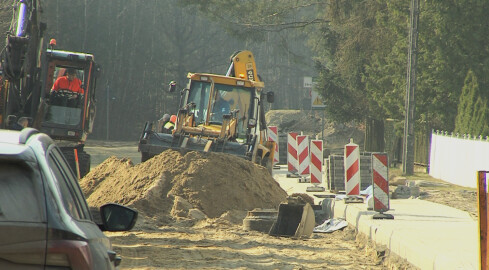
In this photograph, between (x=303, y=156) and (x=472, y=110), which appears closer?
(x=303, y=156)

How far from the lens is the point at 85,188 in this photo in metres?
19.1

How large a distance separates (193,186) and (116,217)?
12.3 metres

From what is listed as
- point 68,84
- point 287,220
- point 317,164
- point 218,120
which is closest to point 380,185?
point 287,220

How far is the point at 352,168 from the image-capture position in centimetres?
1689

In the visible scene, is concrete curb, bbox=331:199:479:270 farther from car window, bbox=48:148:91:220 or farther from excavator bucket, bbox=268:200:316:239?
car window, bbox=48:148:91:220

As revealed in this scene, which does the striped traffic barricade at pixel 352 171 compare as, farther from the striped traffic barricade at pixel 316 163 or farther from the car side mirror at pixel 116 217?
the car side mirror at pixel 116 217

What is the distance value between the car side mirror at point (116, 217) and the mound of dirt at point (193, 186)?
36.7ft

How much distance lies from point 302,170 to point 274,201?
7104 millimetres

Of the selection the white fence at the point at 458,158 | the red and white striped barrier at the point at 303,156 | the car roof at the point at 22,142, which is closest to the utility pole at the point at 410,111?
the white fence at the point at 458,158

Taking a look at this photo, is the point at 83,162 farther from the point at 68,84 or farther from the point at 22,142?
the point at 22,142

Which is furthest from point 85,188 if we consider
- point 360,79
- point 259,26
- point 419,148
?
point 259,26

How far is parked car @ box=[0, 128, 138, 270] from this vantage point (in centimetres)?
330

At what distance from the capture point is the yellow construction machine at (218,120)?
840 inches

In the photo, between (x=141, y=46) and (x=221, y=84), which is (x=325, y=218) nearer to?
(x=221, y=84)
